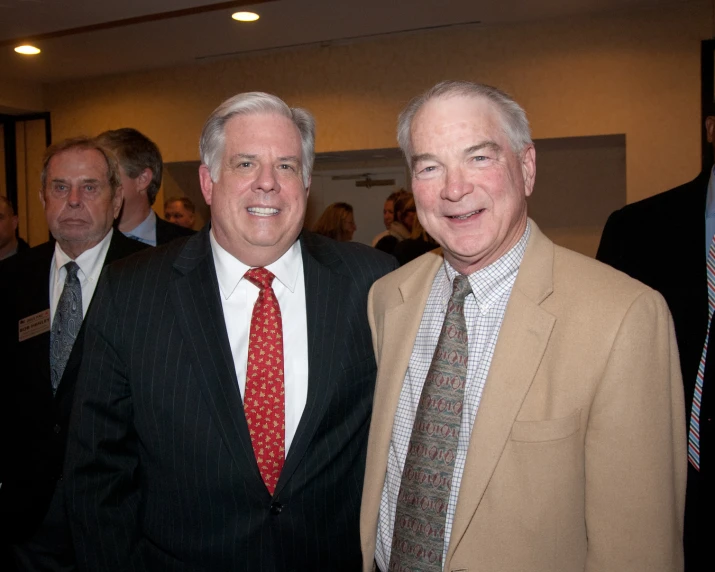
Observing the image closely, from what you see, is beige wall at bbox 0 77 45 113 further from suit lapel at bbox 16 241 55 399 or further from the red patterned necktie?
the red patterned necktie

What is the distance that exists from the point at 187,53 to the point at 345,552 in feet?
19.7

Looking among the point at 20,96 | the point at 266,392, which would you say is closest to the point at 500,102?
the point at 266,392

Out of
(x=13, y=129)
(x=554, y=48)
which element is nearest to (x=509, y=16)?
(x=554, y=48)

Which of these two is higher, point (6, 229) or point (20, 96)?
point (20, 96)

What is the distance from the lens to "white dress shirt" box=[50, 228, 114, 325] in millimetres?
2459

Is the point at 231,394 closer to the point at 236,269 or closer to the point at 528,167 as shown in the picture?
the point at 236,269

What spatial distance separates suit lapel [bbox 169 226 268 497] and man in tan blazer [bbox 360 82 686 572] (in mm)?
337

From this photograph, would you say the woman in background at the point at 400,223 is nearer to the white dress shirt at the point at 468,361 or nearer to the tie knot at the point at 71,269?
the tie knot at the point at 71,269

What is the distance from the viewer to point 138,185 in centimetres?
356

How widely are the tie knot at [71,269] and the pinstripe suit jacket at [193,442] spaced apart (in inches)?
26.4

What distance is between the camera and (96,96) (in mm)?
7645

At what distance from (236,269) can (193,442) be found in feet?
1.67

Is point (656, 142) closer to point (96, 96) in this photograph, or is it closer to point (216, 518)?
point (216, 518)

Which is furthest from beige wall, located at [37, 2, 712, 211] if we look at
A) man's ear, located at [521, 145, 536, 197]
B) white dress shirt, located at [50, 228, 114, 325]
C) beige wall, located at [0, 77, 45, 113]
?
man's ear, located at [521, 145, 536, 197]
